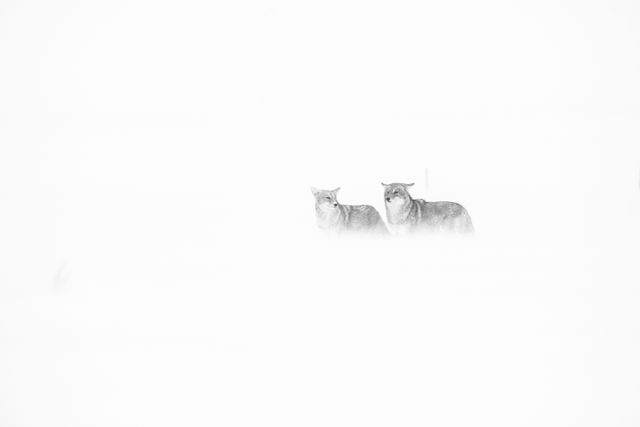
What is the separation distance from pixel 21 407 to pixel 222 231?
871cm

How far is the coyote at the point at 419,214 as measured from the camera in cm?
1191

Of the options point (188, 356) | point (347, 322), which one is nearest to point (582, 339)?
point (347, 322)

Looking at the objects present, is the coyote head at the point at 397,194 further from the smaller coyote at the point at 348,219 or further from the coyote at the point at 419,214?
the smaller coyote at the point at 348,219

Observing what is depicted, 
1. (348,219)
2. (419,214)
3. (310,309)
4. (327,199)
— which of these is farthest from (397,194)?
(310,309)

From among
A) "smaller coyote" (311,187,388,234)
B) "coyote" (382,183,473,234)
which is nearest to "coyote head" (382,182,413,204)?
"coyote" (382,183,473,234)

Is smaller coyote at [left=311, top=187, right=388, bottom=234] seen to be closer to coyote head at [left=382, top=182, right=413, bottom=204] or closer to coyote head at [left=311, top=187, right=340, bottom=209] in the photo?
coyote head at [left=311, top=187, right=340, bottom=209]

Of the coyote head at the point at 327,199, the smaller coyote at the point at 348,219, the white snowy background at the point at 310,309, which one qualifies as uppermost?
the coyote head at the point at 327,199

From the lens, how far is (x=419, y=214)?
39.9ft

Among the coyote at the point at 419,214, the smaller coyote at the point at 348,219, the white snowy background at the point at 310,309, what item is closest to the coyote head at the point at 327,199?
the smaller coyote at the point at 348,219

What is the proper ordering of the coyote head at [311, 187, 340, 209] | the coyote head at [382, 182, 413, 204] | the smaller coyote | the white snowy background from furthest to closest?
the smaller coyote
the coyote head at [382, 182, 413, 204]
the coyote head at [311, 187, 340, 209]
the white snowy background

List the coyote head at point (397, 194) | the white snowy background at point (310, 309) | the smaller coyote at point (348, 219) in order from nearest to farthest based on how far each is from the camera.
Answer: the white snowy background at point (310, 309), the coyote head at point (397, 194), the smaller coyote at point (348, 219)

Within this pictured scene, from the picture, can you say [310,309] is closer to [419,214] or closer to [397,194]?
[397,194]

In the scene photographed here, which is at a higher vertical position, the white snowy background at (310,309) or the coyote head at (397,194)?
the coyote head at (397,194)

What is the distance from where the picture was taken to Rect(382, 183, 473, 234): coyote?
11.9m
